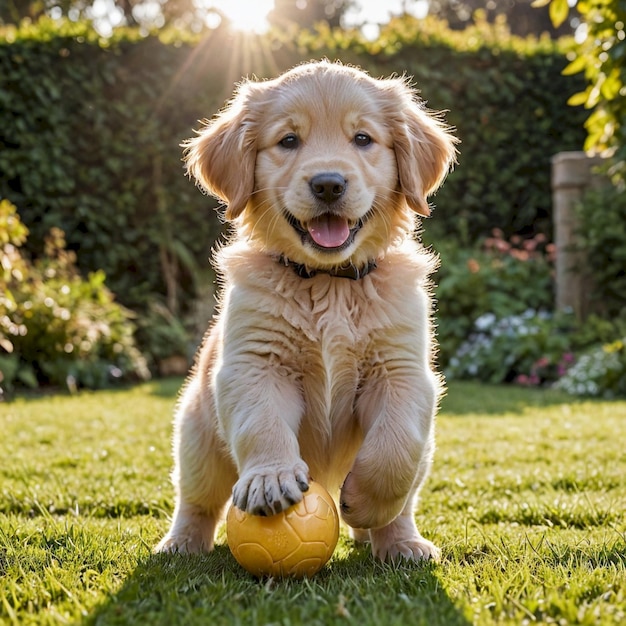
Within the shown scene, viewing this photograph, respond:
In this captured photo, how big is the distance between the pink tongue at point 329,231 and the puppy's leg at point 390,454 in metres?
0.47

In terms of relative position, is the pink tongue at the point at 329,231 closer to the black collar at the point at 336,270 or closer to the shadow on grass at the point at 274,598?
the black collar at the point at 336,270

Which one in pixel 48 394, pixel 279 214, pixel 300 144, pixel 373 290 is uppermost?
pixel 300 144

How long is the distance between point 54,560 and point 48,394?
17.7 ft

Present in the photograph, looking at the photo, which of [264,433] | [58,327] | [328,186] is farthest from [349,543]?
[58,327]

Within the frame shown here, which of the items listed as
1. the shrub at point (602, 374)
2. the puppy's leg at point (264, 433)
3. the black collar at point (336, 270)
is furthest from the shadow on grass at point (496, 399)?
the puppy's leg at point (264, 433)

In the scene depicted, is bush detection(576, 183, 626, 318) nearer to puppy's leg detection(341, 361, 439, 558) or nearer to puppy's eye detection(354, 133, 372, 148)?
puppy's eye detection(354, 133, 372, 148)

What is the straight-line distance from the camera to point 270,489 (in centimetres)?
238

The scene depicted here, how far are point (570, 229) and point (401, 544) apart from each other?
23.3ft

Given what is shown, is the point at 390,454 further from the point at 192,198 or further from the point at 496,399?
the point at 192,198

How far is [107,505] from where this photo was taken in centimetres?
359

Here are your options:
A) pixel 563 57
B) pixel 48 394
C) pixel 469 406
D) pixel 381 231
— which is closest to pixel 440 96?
pixel 563 57

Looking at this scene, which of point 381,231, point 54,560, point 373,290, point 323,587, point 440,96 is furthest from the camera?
point 440,96

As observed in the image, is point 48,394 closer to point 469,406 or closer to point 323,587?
point 469,406

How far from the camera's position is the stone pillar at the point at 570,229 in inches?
355
